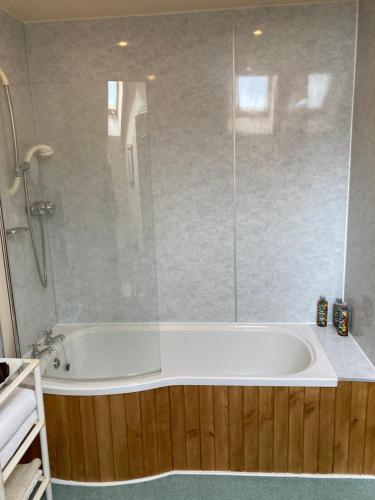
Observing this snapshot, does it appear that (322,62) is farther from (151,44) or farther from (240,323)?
(240,323)

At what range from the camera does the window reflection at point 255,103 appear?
258cm

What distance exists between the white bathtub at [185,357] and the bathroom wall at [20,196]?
0.18 meters

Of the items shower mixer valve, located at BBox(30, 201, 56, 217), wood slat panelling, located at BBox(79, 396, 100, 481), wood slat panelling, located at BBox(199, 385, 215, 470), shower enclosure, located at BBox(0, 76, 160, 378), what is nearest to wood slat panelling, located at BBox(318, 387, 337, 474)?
wood slat panelling, located at BBox(199, 385, 215, 470)

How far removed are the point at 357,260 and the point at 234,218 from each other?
81 cm

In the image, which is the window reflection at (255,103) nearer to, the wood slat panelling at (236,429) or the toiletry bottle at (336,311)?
the toiletry bottle at (336,311)

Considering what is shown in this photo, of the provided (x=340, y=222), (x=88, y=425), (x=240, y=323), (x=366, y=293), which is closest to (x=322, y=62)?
(x=340, y=222)

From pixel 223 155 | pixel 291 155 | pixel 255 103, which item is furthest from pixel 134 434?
pixel 255 103

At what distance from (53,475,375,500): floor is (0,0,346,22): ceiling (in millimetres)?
2610

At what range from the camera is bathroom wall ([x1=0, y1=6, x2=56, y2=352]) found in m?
2.27

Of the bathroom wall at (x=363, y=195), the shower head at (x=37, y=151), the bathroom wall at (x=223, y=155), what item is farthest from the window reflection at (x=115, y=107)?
the bathroom wall at (x=363, y=195)

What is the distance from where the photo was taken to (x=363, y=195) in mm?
2385

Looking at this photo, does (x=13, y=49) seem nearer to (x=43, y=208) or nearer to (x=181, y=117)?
(x=43, y=208)

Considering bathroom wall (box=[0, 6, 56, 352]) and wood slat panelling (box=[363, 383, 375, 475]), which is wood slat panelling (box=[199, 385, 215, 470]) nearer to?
wood slat panelling (box=[363, 383, 375, 475])

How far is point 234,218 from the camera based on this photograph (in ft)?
9.09
